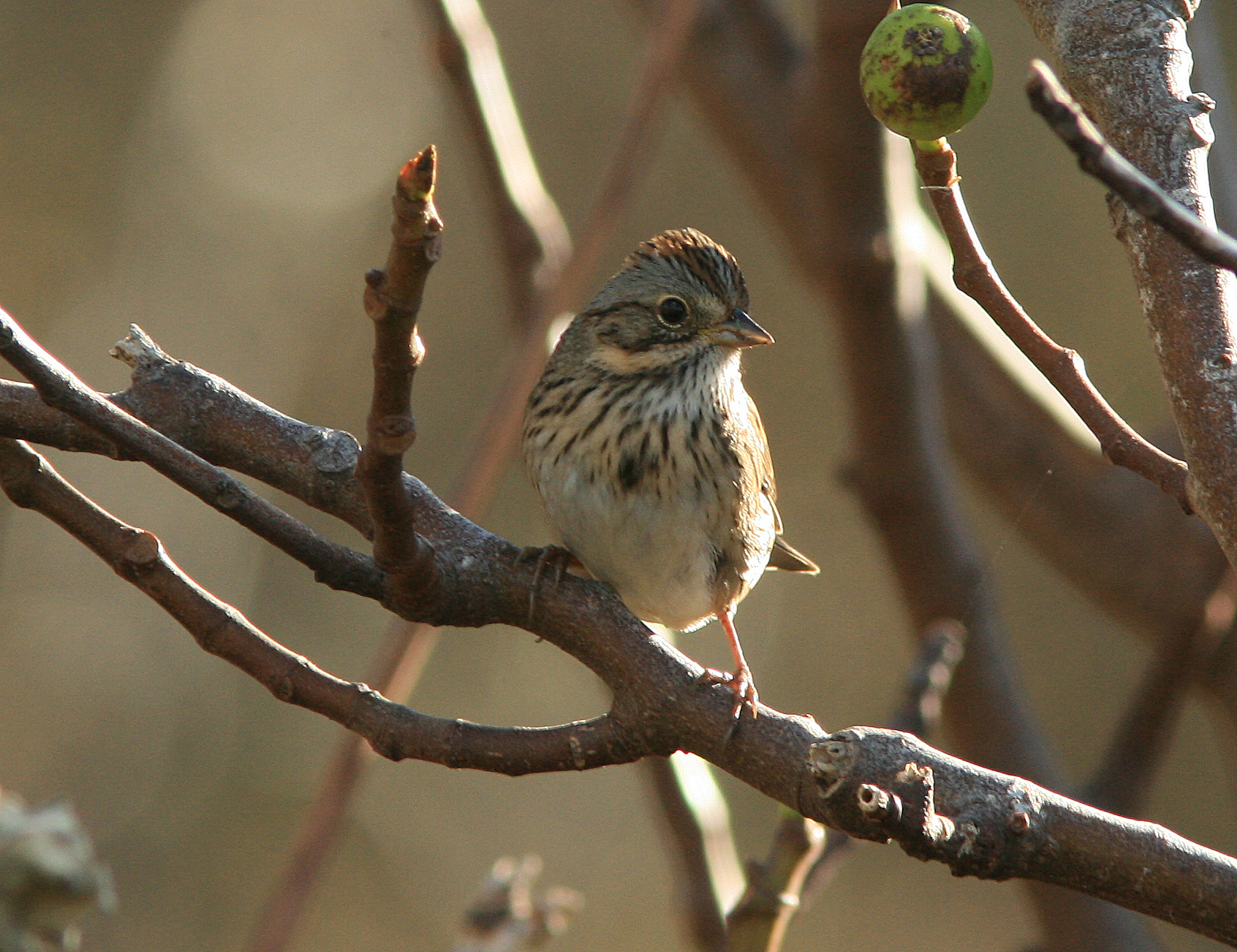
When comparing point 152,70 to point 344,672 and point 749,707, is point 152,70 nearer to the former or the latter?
point 344,672

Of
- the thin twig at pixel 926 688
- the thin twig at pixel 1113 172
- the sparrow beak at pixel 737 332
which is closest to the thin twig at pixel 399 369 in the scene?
the thin twig at pixel 1113 172

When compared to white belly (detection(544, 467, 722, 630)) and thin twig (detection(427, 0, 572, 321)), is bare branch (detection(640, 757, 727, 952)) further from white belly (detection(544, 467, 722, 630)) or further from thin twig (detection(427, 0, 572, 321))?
thin twig (detection(427, 0, 572, 321))

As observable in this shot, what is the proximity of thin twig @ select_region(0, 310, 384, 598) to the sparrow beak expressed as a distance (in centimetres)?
179

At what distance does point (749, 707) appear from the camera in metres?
1.49

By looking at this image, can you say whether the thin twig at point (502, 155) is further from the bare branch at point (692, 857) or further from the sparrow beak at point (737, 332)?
the bare branch at point (692, 857)

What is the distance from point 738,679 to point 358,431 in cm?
608

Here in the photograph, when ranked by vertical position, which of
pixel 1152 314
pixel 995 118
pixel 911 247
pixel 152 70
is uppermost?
pixel 995 118

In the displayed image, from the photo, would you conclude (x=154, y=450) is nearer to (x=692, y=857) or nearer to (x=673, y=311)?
(x=692, y=857)

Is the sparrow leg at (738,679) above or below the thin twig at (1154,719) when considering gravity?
below

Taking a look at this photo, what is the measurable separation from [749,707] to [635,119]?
1.33 metres

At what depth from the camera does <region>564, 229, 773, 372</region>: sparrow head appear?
10.5 ft

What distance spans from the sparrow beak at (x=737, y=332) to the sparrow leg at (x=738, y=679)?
0.59 m

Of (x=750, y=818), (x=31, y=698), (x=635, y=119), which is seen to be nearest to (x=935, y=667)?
(x=635, y=119)

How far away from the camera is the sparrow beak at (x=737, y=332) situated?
3.14m
